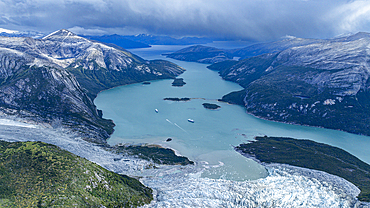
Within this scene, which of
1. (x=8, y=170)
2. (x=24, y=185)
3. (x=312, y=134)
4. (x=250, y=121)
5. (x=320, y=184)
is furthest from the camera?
(x=250, y=121)

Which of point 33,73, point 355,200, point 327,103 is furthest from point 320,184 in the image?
point 33,73

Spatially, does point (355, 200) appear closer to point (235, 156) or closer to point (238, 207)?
point (238, 207)

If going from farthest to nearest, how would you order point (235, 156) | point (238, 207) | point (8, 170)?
point (235, 156)
point (238, 207)
point (8, 170)

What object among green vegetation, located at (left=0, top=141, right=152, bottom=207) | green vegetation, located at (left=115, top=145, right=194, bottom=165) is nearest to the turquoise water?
green vegetation, located at (left=115, top=145, right=194, bottom=165)

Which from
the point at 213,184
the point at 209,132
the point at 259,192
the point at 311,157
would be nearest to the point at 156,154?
the point at 213,184

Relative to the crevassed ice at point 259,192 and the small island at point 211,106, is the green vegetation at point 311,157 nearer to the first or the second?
the crevassed ice at point 259,192

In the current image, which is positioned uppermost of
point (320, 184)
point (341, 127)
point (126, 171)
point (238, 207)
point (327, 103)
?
point (327, 103)

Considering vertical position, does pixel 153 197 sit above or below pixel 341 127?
below
